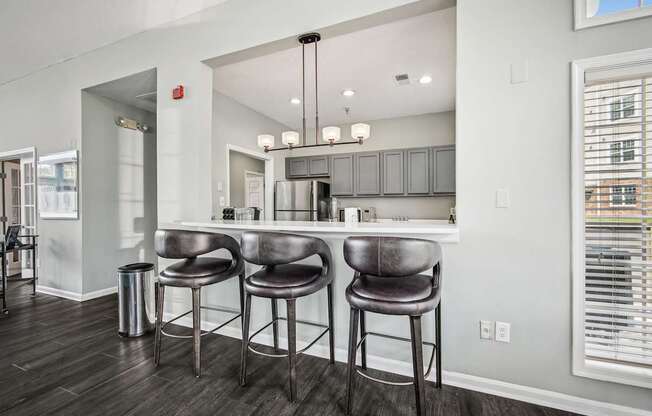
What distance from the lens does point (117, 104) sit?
3854mm

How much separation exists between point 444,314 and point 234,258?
150 cm

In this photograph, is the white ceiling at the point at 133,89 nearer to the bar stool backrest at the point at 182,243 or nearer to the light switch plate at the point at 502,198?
the bar stool backrest at the point at 182,243

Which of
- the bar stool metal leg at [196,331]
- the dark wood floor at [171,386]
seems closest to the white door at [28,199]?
the dark wood floor at [171,386]

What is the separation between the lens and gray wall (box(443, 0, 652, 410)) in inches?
64.2

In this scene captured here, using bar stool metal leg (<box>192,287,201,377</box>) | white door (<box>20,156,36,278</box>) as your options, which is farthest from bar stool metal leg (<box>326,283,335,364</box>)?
white door (<box>20,156,36,278</box>)

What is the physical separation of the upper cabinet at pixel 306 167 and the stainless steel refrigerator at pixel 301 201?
0.36 meters

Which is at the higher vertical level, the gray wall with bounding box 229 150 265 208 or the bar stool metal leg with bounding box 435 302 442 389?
the gray wall with bounding box 229 150 265 208

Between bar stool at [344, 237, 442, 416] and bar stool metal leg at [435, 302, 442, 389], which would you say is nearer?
bar stool at [344, 237, 442, 416]

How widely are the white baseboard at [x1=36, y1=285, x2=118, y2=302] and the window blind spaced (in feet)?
15.3

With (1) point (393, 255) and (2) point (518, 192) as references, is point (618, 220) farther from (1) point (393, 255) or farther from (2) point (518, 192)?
(1) point (393, 255)

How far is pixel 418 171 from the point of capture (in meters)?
4.86

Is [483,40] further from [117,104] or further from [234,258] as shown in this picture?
[117,104]

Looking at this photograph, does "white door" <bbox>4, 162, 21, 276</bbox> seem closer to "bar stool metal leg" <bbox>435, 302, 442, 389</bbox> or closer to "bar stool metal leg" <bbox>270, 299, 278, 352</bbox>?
"bar stool metal leg" <bbox>270, 299, 278, 352</bbox>

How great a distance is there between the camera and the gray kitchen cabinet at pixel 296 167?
5562 mm
